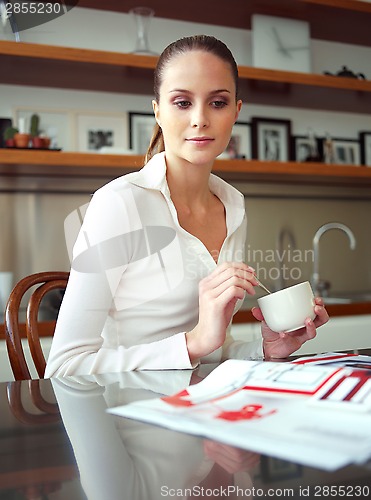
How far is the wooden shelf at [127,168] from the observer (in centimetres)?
254

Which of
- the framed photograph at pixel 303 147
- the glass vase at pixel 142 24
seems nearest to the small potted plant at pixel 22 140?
the glass vase at pixel 142 24

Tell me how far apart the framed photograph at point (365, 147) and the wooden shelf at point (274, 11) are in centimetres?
56

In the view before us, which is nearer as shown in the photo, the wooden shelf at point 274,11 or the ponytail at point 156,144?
the ponytail at point 156,144

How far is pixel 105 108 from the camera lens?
2994mm

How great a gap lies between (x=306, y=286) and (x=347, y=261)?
2.58m

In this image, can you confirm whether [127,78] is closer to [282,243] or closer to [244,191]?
[244,191]

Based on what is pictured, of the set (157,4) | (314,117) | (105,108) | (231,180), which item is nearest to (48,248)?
(105,108)

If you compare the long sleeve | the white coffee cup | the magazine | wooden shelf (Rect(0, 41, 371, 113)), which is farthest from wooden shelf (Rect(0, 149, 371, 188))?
the magazine

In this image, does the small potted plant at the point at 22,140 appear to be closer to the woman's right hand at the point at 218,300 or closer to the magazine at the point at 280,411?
the woman's right hand at the point at 218,300

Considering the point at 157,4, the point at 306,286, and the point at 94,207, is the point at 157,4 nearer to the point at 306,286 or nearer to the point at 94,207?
the point at 94,207

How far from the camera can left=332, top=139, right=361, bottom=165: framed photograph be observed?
3453 millimetres

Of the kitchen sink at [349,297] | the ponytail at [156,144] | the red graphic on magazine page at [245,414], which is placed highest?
the ponytail at [156,144]

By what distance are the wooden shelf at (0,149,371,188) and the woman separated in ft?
3.50

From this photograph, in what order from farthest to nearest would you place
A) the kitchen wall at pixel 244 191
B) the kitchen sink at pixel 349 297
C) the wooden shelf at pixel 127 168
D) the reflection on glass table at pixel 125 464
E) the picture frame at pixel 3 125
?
the kitchen sink at pixel 349 297 → the kitchen wall at pixel 244 191 → the picture frame at pixel 3 125 → the wooden shelf at pixel 127 168 → the reflection on glass table at pixel 125 464
